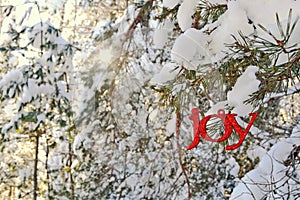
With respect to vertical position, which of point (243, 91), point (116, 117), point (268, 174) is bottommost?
point (243, 91)

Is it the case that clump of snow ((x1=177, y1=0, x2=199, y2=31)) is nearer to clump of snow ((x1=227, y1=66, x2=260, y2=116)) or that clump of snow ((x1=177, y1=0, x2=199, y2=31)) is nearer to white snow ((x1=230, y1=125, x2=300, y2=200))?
clump of snow ((x1=227, y1=66, x2=260, y2=116))

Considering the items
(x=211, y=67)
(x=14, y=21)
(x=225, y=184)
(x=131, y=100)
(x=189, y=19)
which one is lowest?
(x=211, y=67)

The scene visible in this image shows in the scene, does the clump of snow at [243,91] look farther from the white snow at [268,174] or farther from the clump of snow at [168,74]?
the white snow at [268,174]

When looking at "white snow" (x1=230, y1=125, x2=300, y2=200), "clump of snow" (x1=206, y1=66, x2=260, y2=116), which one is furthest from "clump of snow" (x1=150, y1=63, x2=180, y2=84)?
"white snow" (x1=230, y1=125, x2=300, y2=200)

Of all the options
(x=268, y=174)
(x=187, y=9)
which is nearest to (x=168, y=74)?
(x=187, y=9)

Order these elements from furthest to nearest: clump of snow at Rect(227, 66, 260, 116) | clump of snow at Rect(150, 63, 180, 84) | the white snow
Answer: the white snow, clump of snow at Rect(150, 63, 180, 84), clump of snow at Rect(227, 66, 260, 116)

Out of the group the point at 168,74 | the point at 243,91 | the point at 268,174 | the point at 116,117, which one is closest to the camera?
the point at 243,91

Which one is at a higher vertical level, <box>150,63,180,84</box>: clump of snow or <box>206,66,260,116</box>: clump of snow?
<box>150,63,180,84</box>: clump of snow

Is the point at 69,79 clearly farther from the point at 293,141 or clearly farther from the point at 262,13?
the point at 262,13

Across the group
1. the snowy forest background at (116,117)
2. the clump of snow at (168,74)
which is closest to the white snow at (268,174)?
the snowy forest background at (116,117)

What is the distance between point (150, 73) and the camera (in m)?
1.90

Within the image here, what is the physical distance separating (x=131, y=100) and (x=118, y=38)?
0.33 m

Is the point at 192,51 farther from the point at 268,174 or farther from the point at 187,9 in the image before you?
the point at 268,174

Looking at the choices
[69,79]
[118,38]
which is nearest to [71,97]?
[69,79]
